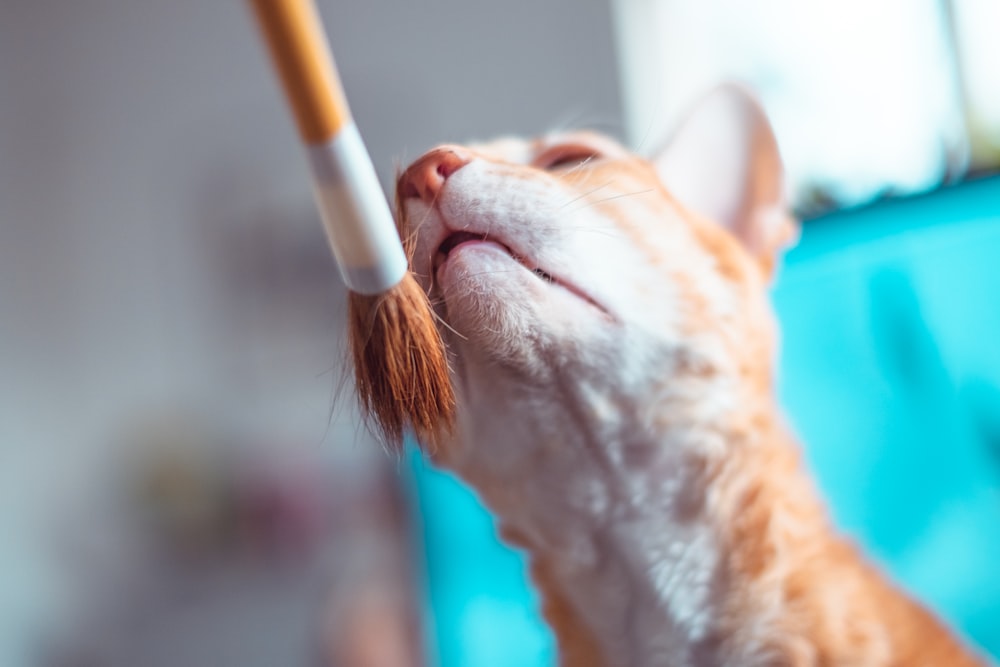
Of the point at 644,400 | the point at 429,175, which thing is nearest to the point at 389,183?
the point at 429,175

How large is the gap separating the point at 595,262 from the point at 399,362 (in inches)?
3.2

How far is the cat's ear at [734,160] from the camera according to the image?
348 millimetres

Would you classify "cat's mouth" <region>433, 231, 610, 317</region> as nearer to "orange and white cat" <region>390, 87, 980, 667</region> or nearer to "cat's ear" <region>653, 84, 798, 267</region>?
"orange and white cat" <region>390, 87, 980, 667</region>

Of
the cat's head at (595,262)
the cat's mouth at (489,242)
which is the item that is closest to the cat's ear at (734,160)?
the cat's head at (595,262)

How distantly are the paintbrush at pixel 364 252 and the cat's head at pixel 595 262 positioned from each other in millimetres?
22

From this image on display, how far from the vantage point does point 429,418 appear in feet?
0.72

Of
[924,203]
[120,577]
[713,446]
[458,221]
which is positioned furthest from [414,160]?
[120,577]

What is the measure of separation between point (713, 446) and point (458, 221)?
0.14 metres

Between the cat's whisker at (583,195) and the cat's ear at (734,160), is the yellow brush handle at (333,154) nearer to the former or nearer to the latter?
the cat's whisker at (583,195)

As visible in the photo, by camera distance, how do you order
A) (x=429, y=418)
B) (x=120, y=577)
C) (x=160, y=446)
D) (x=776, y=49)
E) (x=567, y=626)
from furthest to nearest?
(x=160, y=446) < (x=120, y=577) < (x=776, y=49) < (x=567, y=626) < (x=429, y=418)

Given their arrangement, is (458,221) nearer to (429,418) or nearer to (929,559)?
(429,418)

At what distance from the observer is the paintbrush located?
161mm

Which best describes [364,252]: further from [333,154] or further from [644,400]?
[644,400]

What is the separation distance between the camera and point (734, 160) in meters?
0.35
